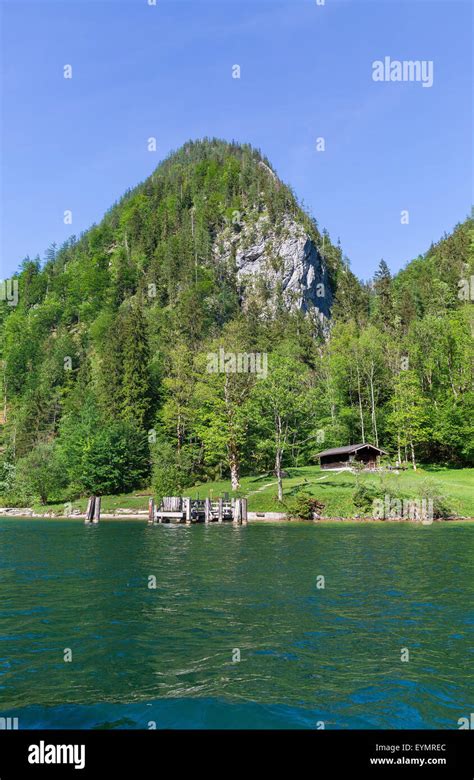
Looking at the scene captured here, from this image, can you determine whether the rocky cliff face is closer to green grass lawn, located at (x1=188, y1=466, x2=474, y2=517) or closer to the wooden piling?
green grass lawn, located at (x1=188, y1=466, x2=474, y2=517)

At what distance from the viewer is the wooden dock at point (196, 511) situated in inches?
2125

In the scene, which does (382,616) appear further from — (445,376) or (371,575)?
(445,376)

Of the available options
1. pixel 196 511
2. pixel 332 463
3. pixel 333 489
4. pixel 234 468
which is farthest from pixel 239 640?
pixel 332 463

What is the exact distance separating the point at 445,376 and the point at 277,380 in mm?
35824

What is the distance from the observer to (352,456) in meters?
77.1

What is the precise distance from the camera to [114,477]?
77.6 m

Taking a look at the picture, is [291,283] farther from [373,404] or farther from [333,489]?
[333,489]

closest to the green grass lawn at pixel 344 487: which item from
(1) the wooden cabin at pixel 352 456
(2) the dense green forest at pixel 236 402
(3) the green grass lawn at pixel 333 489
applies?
(3) the green grass lawn at pixel 333 489

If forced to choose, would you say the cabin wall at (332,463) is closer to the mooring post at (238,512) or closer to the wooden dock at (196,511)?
the wooden dock at (196,511)

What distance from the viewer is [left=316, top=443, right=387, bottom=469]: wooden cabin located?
76.7 meters

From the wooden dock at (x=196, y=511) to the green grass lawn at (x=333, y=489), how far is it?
2.95 m

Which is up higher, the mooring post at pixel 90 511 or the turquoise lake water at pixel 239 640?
the turquoise lake water at pixel 239 640
